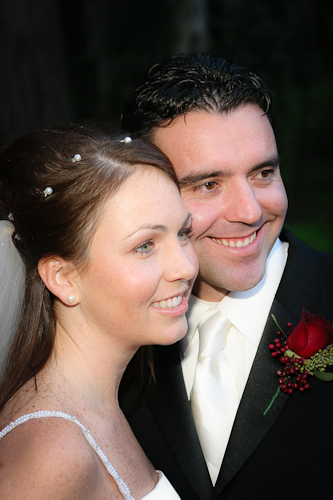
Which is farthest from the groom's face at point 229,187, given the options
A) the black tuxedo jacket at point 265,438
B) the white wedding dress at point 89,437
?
the white wedding dress at point 89,437

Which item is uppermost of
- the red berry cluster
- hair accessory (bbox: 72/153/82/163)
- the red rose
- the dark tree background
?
hair accessory (bbox: 72/153/82/163)

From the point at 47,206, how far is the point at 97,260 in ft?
0.99

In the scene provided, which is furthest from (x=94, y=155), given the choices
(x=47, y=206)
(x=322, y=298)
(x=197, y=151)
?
(x=322, y=298)

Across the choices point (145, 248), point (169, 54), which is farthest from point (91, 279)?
point (169, 54)

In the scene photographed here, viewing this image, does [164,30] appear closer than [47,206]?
No

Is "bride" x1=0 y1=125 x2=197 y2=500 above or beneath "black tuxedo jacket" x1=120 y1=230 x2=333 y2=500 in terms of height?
above

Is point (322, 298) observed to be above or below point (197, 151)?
below

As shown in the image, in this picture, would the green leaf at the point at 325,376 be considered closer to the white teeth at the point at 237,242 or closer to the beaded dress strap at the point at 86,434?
the white teeth at the point at 237,242

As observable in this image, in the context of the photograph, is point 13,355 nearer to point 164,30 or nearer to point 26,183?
point 26,183

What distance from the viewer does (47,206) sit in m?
2.41

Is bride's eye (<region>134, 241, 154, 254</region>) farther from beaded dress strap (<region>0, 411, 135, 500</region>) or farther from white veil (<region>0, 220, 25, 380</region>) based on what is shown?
beaded dress strap (<region>0, 411, 135, 500</region>)

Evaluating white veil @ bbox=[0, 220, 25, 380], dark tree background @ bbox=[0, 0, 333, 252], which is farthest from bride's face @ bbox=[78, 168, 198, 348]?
dark tree background @ bbox=[0, 0, 333, 252]

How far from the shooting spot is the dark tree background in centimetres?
744

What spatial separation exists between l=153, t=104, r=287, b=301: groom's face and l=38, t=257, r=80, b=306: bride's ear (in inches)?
30.8
